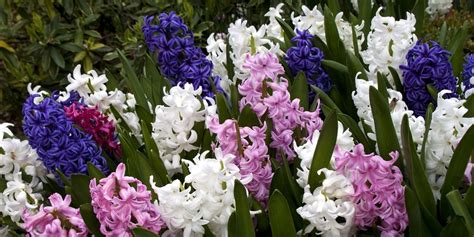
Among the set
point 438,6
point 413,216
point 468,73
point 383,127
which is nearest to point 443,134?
point 383,127

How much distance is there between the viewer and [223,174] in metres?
1.64

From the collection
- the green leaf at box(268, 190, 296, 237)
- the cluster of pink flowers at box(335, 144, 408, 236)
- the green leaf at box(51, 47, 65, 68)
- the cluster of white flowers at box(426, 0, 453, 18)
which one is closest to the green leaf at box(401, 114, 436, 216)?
the cluster of pink flowers at box(335, 144, 408, 236)

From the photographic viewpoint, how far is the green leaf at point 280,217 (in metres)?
1.59

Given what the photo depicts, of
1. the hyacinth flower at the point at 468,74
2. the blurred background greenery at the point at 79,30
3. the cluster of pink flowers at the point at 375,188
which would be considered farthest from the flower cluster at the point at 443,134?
the blurred background greenery at the point at 79,30

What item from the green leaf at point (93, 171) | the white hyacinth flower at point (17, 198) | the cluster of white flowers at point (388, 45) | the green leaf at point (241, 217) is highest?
the cluster of white flowers at point (388, 45)

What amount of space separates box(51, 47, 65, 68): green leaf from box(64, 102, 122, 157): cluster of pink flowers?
88.2 inches

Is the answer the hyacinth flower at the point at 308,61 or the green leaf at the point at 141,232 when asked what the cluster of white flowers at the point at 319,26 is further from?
the green leaf at the point at 141,232

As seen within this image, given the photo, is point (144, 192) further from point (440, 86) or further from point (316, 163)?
point (440, 86)

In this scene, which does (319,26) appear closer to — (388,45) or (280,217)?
(388,45)

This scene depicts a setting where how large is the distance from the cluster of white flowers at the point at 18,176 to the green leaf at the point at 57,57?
2.19 metres

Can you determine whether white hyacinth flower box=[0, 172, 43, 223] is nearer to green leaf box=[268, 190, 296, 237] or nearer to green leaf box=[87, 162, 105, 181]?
green leaf box=[87, 162, 105, 181]

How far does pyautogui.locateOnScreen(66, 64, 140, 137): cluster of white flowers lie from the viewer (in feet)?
7.48

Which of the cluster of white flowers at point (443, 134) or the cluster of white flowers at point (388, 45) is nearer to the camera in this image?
the cluster of white flowers at point (443, 134)

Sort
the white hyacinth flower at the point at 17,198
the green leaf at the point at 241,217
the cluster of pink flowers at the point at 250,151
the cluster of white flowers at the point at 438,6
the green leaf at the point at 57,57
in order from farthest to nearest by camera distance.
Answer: the green leaf at the point at 57,57
the cluster of white flowers at the point at 438,6
the white hyacinth flower at the point at 17,198
the cluster of pink flowers at the point at 250,151
the green leaf at the point at 241,217
